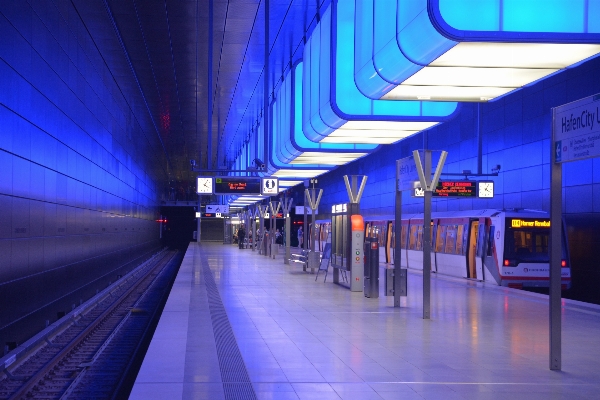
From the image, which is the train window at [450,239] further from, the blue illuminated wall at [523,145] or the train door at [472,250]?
the blue illuminated wall at [523,145]

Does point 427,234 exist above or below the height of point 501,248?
above

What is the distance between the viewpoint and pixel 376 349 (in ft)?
32.3

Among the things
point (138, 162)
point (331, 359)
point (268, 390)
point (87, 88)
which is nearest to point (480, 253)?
point (87, 88)

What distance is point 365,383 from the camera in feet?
25.2

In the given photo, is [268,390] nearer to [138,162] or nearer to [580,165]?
[580,165]

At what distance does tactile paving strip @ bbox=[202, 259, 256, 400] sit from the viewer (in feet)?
23.7

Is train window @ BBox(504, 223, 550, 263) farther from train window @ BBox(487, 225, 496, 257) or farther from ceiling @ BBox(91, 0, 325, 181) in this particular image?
ceiling @ BBox(91, 0, 325, 181)

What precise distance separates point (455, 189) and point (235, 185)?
26.7 feet

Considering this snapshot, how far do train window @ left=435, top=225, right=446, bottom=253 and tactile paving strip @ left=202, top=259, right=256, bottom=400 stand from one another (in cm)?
1596

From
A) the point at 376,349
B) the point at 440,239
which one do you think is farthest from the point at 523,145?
the point at 376,349

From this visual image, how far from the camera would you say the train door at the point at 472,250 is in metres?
26.1

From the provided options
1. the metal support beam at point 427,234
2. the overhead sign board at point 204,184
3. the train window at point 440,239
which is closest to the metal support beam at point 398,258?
the metal support beam at point 427,234

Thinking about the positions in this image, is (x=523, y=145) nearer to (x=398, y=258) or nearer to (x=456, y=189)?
(x=456, y=189)

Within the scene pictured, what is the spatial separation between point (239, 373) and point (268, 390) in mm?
865
